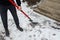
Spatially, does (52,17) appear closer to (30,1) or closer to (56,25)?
(56,25)

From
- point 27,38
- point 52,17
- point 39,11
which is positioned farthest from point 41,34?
point 39,11

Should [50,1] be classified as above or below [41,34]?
above

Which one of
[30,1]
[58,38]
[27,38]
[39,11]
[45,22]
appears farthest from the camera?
[30,1]

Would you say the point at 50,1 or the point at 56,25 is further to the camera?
the point at 50,1

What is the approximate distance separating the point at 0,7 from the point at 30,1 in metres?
1.87

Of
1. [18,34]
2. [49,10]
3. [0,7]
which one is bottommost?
[18,34]

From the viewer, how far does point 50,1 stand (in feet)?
18.5

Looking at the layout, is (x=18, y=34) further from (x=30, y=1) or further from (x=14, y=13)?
(x=30, y=1)

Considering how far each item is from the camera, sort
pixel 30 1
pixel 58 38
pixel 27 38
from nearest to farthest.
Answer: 1. pixel 58 38
2. pixel 27 38
3. pixel 30 1

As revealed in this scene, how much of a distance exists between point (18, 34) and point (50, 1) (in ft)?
4.87

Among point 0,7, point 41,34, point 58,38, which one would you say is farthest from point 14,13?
point 58,38

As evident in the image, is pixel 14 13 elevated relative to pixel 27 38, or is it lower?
elevated

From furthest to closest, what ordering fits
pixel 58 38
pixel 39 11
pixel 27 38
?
pixel 39 11 < pixel 27 38 < pixel 58 38

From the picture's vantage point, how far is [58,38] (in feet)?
14.5
